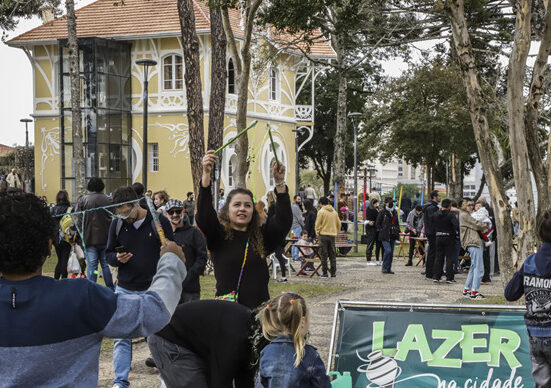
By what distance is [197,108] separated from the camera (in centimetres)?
1797

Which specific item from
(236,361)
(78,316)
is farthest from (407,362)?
(78,316)

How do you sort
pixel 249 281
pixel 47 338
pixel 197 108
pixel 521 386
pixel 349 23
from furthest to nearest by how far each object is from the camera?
pixel 197 108, pixel 349 23, pixel 521 386, pixel 249 281, pixel 47 338

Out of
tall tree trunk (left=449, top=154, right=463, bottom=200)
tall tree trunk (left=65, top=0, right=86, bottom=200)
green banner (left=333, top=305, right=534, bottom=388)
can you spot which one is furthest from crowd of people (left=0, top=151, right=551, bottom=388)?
tall tree trunk (left=449, top=154, right=463, bottom=200)

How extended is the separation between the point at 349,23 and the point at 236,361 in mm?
11216

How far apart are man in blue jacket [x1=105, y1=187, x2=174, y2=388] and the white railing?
104 ft

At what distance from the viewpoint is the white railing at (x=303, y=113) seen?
38.1m

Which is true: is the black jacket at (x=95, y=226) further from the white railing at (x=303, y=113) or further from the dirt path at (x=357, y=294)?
the white railing at (x=303, y=113)

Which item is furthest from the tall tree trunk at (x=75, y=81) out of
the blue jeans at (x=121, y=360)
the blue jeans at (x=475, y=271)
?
the blue jeans at (x=121, y=360)

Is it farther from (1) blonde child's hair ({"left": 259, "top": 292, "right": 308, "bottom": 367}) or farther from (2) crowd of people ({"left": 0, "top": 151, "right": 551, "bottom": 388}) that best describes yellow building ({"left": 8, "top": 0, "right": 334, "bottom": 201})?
(1) blonde child's hair ({"left": 259, "top": 292, "right": 308, "bottom": 367})

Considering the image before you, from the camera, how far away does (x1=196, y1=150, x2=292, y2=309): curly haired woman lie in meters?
4.91

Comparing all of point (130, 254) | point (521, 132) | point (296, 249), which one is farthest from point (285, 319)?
point (296, 249)

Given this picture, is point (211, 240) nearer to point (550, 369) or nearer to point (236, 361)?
point (236, 361)

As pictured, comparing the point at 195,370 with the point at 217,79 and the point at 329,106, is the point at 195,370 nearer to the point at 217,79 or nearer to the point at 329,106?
the point at 217,79

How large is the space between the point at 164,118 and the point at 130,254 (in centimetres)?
2713
